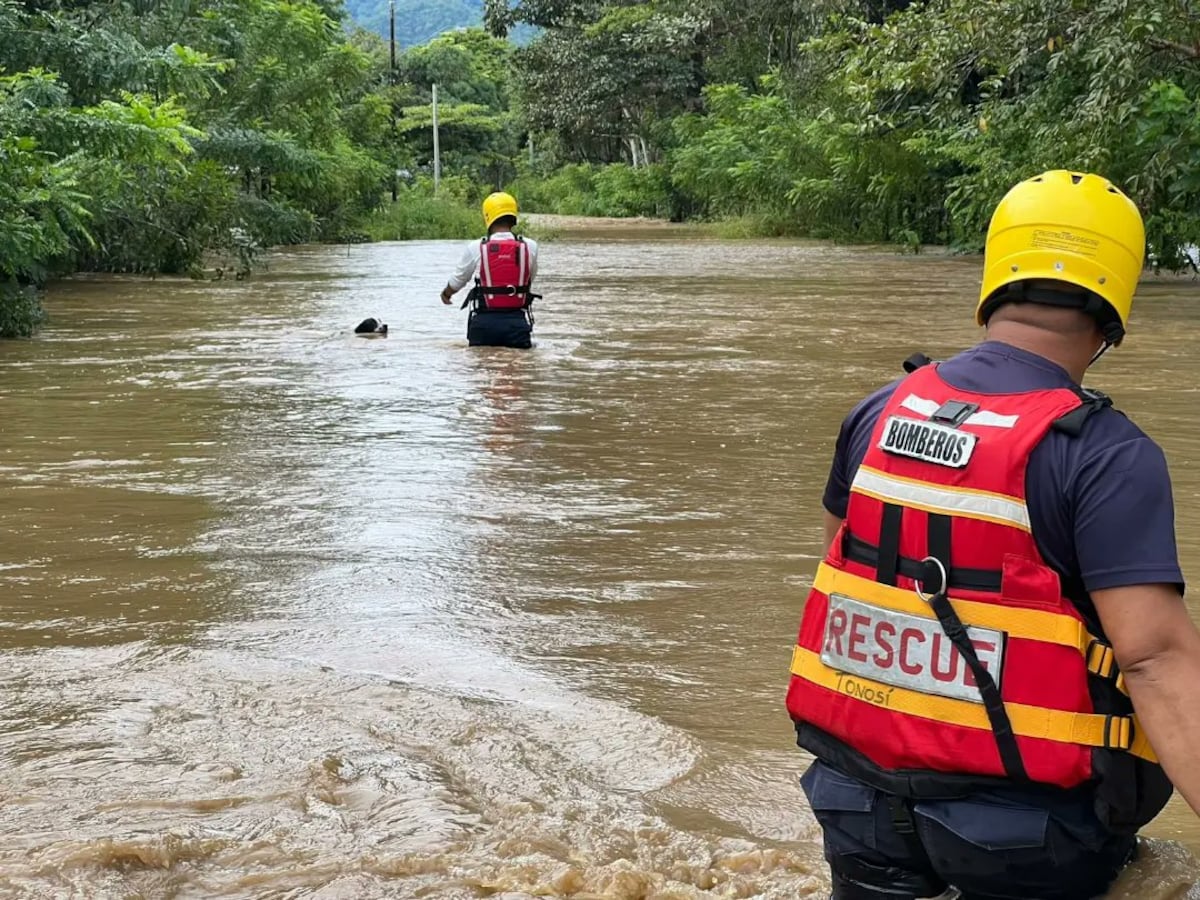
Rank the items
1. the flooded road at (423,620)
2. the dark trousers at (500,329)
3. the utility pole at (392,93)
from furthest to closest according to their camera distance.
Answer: the utility pole at (392,93) < the dark trousers at (500,329) < the flooded road at (423,620)

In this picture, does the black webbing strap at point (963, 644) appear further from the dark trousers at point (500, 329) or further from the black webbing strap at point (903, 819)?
the dark trousers at point (500, 329)

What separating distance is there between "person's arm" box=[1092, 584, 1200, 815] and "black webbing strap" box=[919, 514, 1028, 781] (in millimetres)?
181

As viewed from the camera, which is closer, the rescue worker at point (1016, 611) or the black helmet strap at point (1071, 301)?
the rescue worker at point (1016, 611)

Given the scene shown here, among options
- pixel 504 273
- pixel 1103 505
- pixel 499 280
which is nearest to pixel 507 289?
pixel 499 280

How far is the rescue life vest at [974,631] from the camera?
228cm

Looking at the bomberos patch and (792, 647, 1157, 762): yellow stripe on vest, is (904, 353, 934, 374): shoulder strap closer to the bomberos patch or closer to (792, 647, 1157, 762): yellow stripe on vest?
the bomberos patch

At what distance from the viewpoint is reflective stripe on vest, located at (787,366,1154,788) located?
7.48ft

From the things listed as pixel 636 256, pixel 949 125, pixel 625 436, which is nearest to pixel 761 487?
pixel 625 436

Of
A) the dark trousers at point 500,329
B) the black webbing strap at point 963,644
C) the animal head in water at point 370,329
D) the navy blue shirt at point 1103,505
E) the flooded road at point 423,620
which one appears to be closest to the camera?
the navy blue shirt at point 1103,505

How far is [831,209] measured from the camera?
38656 millimetres

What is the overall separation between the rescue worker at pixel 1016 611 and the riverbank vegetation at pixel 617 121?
1335 cm

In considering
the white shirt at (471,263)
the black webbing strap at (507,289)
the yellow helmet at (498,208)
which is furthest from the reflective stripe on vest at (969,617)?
the black webbing strap at (507,289)

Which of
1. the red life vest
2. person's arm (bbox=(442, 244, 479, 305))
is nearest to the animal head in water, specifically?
the red life vest

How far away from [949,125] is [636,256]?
7.34 meters
